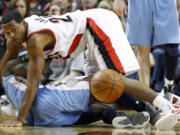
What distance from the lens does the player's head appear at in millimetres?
3295

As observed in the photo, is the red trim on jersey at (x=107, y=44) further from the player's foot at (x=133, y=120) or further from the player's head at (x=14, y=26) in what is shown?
the player's head at (x=14, y=26)

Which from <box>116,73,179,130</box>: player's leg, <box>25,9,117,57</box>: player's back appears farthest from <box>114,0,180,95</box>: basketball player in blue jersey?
<box>116,73,179,130</box>: player's leg

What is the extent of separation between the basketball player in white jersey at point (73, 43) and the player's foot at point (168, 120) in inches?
0.5

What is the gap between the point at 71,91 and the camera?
334 cm

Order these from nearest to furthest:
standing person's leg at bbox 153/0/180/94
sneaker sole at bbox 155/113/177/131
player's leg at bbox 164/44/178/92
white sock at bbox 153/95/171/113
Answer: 1. sneaker sole at bbox 155/113/177/131
2. white sock at bbox 153/95/171/113
3. standing person's leg at bbox 153/0/180/94
4. player's leg at bbox 164/44/178/92

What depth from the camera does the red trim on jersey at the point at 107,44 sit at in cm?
347

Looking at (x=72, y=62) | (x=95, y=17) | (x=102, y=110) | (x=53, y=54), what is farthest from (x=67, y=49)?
(x=72, y=62)

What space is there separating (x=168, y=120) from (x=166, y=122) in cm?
3

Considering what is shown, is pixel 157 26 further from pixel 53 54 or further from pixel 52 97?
pixel 52 97

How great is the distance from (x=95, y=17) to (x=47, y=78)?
2.76 metres

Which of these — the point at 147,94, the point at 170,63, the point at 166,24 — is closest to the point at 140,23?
the point at 166,24

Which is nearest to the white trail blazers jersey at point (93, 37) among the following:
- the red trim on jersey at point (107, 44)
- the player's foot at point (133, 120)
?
the red trim on jersey at point (107, 44)

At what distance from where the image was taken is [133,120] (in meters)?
3.20

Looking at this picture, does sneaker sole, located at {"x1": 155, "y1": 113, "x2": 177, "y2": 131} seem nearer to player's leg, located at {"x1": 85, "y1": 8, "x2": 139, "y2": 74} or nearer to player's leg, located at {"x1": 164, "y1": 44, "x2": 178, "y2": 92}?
player's leg, located at {"x1": 85, "y1": 8, "x2": 139, "y2": 74}
